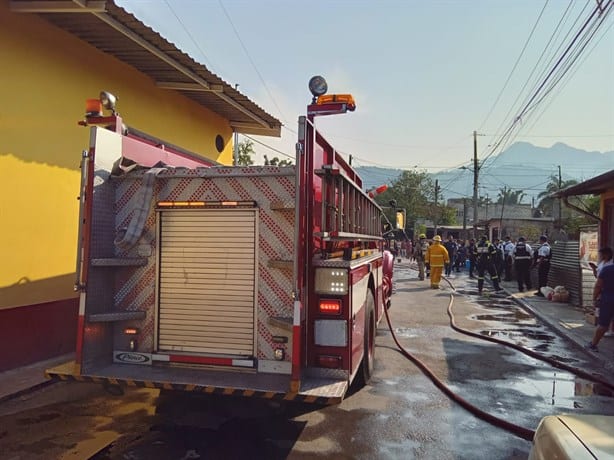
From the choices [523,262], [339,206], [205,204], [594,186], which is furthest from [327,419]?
[523,262]

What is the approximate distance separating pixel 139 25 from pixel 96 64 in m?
1.36

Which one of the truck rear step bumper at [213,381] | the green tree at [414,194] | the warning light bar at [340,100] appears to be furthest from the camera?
the green tree at [414,194]

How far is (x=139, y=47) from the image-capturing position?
7.25 meters

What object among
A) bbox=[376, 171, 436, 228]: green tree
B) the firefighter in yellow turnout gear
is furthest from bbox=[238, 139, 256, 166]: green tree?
bbox=[376, 171, 436, 228]: green tree

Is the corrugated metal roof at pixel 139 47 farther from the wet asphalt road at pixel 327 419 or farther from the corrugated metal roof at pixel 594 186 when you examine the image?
the corrugated metal roof at pixel 594 186

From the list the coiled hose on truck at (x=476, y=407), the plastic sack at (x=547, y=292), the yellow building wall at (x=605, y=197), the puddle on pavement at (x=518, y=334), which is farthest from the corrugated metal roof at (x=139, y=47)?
the plastic sack at (x=547, y=292)

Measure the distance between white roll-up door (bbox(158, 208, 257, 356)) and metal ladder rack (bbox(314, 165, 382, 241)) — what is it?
703 mm

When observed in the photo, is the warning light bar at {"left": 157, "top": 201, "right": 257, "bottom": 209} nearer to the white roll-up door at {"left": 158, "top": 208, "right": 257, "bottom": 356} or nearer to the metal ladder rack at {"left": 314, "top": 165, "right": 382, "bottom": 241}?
the white roll-up door at {"left": 158, "top": 208, "right": 257, "bottom": 356}

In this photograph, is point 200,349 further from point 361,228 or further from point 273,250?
point 361,228

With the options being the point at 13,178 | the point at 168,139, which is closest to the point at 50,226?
the point at 13,178

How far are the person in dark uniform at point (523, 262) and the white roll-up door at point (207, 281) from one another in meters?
14.1

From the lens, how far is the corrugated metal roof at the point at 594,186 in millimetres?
8839

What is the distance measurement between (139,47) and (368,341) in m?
5.50

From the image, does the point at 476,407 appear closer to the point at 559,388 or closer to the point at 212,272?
the point at 559,388
